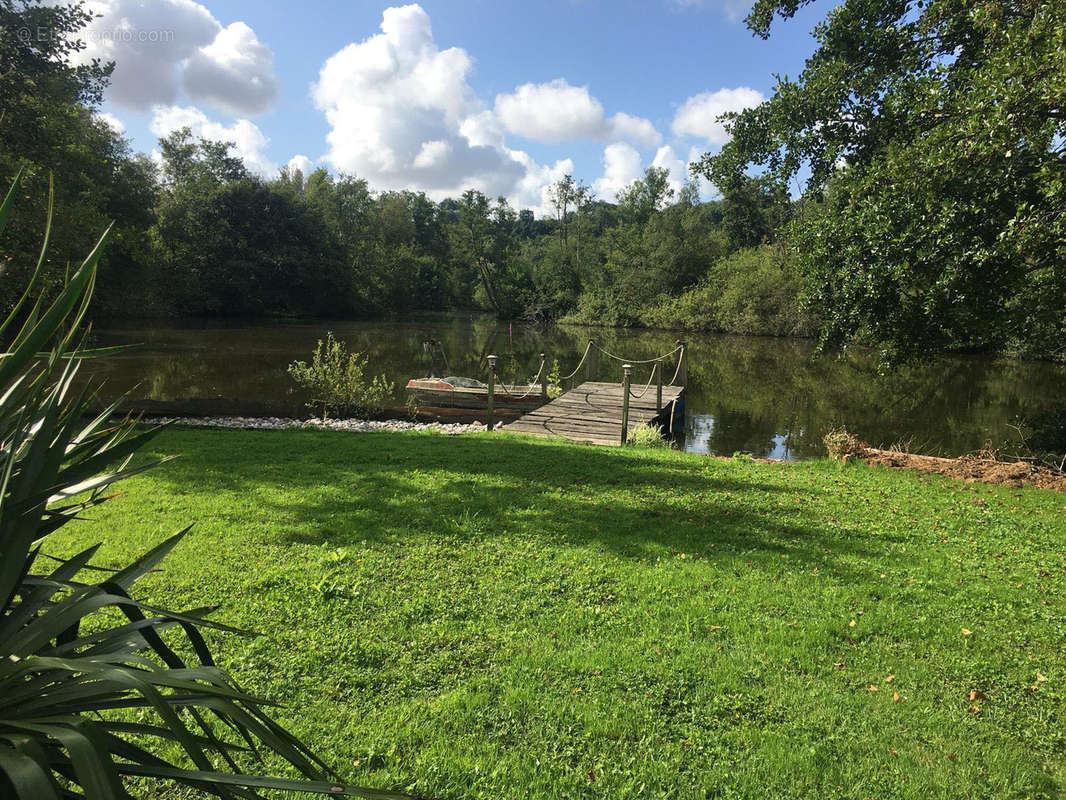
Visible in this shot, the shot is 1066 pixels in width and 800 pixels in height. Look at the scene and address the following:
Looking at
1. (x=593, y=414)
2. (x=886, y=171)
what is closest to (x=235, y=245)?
(x=593, y=414)

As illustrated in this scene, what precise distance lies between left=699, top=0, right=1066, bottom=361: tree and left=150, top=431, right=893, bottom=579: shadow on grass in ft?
14.6

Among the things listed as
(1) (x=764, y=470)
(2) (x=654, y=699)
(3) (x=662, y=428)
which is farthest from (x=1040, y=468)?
(2) (x=654, y=699)

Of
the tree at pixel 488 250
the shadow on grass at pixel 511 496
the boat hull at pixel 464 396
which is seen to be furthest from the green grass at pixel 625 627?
the tree at pixel 488 250

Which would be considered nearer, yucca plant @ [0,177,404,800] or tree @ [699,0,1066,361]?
yucca plant @ [0,177,404,800]

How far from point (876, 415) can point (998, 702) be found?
1583 centimetres

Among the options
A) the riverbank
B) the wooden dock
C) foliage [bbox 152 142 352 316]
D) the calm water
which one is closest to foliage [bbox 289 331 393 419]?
the riverbank

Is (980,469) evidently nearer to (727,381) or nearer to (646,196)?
(727,381)

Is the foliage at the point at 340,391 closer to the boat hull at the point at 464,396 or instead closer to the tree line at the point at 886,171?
the boat hull at the point at 464,396

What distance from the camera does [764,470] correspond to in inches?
356

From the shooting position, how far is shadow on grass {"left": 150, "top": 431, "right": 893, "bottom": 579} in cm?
564

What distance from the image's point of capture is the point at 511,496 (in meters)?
6.79

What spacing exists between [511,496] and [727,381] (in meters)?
19.1

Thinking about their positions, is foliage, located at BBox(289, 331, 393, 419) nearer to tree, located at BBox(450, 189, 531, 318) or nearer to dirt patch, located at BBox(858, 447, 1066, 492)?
dirt patch, located at BBox(858, 447, 1066, 492)

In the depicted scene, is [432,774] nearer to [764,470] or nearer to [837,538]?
[837,538]
